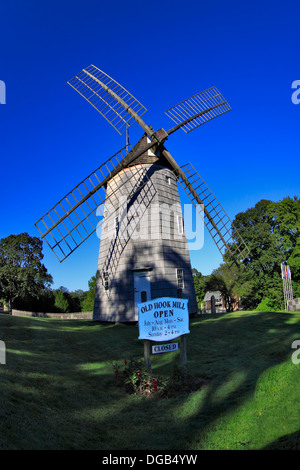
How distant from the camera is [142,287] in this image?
18203 mm

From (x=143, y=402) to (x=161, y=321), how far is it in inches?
98.3

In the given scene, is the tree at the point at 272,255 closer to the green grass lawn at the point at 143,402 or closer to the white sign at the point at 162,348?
the green grass lawn at the point at 143,402

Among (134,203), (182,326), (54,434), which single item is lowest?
(54,434)

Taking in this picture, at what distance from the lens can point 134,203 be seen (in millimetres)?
A: 19516

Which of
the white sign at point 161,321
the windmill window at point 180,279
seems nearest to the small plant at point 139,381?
the white sign at point 161,321

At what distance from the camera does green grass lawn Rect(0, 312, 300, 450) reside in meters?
5.64

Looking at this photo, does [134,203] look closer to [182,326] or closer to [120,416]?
[182,326]

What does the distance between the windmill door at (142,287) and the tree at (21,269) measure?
28549 mm

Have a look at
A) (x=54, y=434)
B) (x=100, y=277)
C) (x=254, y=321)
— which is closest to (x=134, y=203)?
(x=100, y=277)

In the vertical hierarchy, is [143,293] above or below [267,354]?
above

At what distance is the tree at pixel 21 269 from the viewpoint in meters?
42.0

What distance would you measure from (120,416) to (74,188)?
48.0 ft
